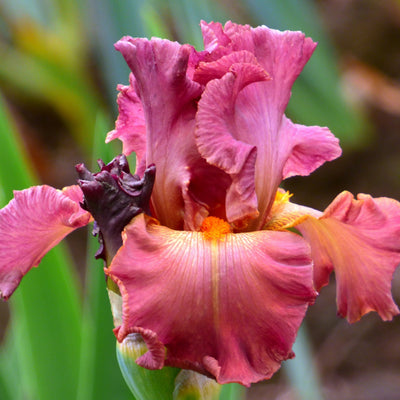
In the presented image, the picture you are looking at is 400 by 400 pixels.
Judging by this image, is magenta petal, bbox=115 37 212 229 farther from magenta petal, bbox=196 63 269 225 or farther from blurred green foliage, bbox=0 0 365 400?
blurred green foliage, bbox=0 0 365 400

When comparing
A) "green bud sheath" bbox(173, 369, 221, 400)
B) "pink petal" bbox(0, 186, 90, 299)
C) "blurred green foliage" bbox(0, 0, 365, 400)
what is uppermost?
"pink petal" bbox(0, 186, 90, 299)

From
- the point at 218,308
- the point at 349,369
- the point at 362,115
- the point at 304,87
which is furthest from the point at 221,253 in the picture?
the point at 362,115

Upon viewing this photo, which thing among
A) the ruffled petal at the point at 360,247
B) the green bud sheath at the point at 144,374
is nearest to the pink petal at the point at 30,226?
the green bud sheath at the point at 144,374

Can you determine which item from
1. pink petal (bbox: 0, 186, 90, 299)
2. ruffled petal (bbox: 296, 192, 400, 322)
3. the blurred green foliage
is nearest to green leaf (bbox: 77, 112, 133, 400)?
the blurred green foliage

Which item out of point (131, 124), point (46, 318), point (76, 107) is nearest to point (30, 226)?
point (131, 124)

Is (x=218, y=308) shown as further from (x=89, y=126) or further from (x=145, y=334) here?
(x=89, y=126)

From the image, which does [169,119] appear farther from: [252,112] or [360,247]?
[360,247]
